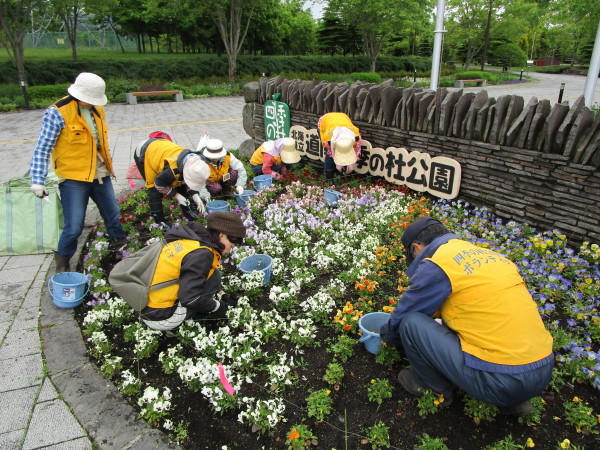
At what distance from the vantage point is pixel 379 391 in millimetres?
2797

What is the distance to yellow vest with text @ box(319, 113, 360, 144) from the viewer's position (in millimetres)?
6125

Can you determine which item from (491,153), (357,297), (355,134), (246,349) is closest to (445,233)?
(357,297)

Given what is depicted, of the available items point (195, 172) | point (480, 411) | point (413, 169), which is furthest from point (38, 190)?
point (413, 169)

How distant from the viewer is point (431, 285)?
2363mm

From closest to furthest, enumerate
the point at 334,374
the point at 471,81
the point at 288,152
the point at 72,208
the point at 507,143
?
the point at 334,374 → the point at 72,208 → the point at 507,143 → the point at 288,152 → the point at 471,81

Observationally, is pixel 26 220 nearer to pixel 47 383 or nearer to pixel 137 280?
pixel 47 383

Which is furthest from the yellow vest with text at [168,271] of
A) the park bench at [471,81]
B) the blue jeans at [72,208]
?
the park bench at [471,81]

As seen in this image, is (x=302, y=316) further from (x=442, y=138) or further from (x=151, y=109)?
(x=151, y=109)

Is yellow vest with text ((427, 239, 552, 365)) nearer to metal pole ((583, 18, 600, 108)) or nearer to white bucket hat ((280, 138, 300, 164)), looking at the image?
white bucket hat ((280, 138, 300, 164))

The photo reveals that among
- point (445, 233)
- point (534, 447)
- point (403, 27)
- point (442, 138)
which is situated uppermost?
point (403, 27)

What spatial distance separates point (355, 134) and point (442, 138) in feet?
4.38

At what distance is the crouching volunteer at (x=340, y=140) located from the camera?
5.88m

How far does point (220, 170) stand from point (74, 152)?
6.24 ft

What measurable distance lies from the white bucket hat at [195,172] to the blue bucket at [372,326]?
95.1 inches
